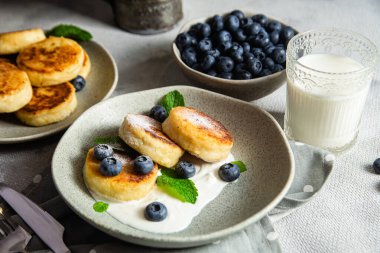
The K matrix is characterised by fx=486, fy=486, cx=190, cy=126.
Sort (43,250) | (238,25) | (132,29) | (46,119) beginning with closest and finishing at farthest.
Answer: (43,250), (46,119), (238,25), (132,29)

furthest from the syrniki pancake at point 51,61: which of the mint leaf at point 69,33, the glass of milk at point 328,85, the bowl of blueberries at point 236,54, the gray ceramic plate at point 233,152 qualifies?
the glass of milk at point 328,85

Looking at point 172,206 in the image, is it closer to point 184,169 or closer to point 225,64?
point 184,169

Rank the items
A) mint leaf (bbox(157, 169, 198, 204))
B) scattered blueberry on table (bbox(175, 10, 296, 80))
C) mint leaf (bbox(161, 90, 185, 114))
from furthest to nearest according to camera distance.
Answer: scattered blueberry on table (bbox(175, 10, 296, 80)) < mint leaf (bbox(161, 90, 185, 114)) < mint leaf (bbox(157, 169, 198, 204))

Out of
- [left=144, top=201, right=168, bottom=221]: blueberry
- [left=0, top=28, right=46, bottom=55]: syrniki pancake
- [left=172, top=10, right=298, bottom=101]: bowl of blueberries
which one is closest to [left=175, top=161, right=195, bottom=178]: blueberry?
[left=144, top=201, right=168, bottom=221]: blueberry

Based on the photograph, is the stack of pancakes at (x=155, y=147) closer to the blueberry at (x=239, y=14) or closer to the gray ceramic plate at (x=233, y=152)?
the gray ceramic plate at (x=233, y=152)

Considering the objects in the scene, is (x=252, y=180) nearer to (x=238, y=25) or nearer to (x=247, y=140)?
(x=247, y=140)

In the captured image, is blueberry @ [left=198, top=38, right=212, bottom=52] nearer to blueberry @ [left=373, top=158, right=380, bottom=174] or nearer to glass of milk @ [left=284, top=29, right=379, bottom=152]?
glass of milk @ [left=284, top=29, right=379, bottom=152]

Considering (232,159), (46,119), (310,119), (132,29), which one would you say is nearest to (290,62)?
(310,119)
